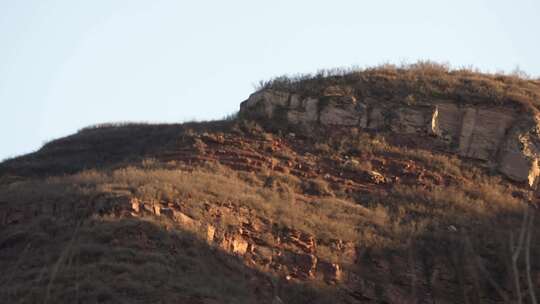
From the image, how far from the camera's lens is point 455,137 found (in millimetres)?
28906

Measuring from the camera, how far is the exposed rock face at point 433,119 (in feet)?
93.7

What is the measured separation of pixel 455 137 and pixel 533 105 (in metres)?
3.00

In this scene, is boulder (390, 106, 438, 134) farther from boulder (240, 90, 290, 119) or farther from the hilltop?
boulder (240, 90, 290, 119)

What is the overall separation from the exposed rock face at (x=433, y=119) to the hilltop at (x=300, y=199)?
0.04 m

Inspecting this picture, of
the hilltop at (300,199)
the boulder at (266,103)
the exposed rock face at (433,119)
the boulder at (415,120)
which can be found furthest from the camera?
the boulder at (266,103)

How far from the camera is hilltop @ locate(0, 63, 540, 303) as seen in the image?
1842cm

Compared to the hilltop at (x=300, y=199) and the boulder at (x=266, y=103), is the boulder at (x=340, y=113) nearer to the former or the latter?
the hilltop at (x=300, y=199)

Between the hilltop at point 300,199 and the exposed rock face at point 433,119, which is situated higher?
the exposed rock face at point 433,119

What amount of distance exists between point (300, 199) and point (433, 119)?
21.5 feet

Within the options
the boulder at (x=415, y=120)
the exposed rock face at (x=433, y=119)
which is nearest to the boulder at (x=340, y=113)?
the exposed rock face at (x=433, y=119)

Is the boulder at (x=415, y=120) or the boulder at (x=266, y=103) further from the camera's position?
the boulder at (x=266, y=103)

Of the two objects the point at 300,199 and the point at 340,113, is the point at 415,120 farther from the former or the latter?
the point at 300,199

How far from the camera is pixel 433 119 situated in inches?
1139

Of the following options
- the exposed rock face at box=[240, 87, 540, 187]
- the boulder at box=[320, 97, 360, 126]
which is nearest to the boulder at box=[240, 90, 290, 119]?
the exposed rock face at box=[240, 87, 540, 187]
